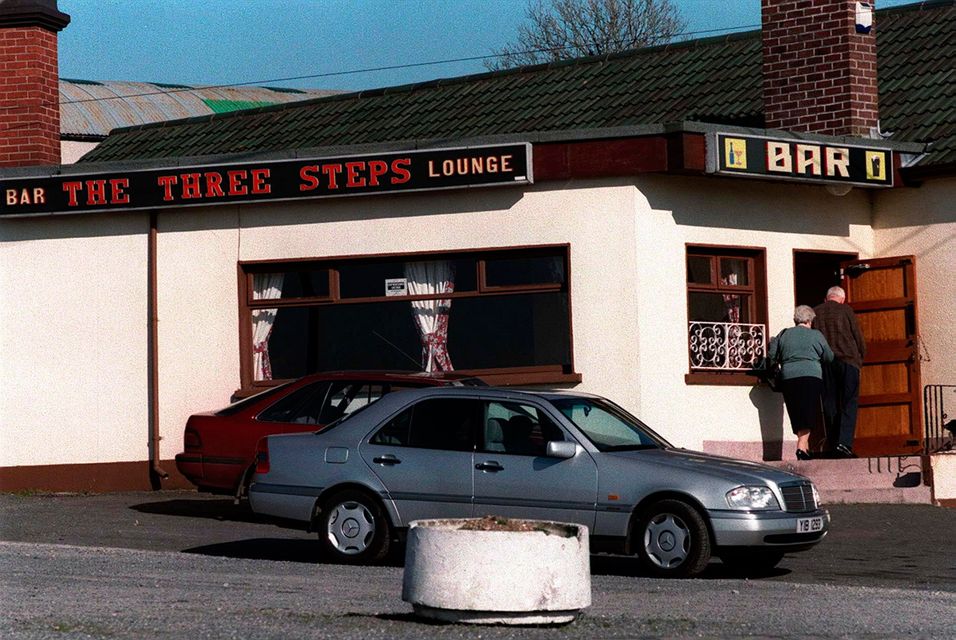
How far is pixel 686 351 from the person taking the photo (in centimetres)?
1739

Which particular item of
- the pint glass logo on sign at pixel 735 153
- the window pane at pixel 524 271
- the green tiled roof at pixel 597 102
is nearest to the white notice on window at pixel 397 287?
the window pane at pixel 524 271

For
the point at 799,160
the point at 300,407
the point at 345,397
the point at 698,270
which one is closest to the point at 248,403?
the point at 300,407

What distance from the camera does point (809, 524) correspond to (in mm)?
11711

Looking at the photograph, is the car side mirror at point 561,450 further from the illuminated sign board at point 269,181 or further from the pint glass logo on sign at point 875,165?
the pint glass logo on sign at point 875,165

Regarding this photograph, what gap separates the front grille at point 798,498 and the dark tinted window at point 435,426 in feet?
7.86

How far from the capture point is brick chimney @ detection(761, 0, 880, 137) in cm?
1864

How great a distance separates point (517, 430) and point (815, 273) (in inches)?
343

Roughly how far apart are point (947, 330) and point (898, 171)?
192 cm

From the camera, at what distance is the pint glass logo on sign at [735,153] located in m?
16.8

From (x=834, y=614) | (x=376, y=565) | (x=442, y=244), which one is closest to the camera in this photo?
(x=834, y=614)

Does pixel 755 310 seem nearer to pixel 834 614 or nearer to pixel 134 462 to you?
pixel 134 462

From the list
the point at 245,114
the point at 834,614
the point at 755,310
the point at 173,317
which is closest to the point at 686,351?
the point at 755,310

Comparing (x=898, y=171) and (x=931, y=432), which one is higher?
(x=898, y=171)

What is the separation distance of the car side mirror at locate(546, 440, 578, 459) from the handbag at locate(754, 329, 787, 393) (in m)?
6.37
